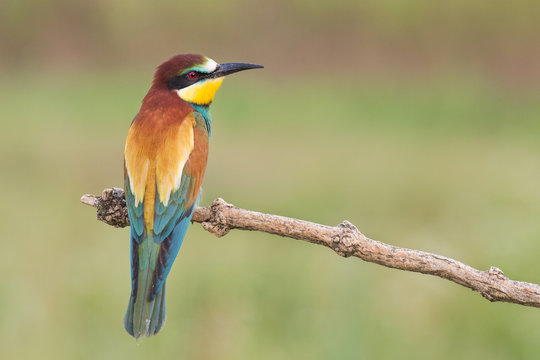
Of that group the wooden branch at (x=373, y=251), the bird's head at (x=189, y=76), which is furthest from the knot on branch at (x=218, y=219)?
the bird's head at (x=189, y=76)

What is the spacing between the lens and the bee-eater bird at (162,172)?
1.83 metres

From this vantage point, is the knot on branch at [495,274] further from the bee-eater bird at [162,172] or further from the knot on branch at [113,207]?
the knot on branch at [113,207]

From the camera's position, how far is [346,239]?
5.52 feet

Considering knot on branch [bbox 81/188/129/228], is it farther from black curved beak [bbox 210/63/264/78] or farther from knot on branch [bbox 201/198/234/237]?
black curved beak [bbox 210/63/264/78]

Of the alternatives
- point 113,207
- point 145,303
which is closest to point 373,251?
point 145,303

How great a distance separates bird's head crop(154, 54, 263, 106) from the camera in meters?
2.17

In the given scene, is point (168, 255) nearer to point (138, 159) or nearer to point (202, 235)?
point (138, 159)

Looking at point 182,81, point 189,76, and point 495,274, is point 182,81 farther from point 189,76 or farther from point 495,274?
point 495,274

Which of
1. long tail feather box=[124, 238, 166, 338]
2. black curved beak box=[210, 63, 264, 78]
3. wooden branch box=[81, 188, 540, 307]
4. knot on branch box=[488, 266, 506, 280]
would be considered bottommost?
long tail feather box=[124, 238, 166, 338]

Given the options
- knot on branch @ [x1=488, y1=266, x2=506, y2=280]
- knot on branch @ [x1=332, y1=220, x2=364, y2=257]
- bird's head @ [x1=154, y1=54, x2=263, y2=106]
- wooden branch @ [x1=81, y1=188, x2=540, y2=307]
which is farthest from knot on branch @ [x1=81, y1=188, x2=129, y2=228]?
knot on branch @ [x1=488, y1=266, x2=506, y2=280]

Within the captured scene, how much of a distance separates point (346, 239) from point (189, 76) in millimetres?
746

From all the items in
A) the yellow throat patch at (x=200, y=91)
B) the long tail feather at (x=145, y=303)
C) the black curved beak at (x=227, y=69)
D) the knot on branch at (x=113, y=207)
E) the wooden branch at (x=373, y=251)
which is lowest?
the long tail feather at (x=145, y=303)

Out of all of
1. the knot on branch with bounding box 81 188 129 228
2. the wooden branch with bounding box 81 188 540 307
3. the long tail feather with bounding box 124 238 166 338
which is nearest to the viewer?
the wooden branch with bounding box 81 188 540 307

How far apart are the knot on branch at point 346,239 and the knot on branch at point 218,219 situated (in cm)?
30
